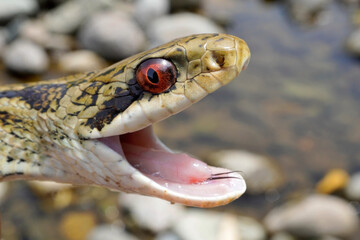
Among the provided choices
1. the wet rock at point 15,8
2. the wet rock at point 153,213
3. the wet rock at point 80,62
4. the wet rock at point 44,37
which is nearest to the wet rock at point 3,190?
the wet rock at point 153,213

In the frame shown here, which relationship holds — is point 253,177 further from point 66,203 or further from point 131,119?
point 131,119

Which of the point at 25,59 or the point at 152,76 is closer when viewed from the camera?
the point at 152,76

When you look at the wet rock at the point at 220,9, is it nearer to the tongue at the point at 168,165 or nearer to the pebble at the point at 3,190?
the pebble at the point at 3,190

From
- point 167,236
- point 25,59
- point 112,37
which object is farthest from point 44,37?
point 167,236

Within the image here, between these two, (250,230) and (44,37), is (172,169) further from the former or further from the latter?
(44,37)

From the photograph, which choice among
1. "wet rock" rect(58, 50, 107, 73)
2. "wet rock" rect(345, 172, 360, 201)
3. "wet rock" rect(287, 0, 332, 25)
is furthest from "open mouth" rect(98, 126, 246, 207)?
"wet rock" rect(287, 0, 332, 25)

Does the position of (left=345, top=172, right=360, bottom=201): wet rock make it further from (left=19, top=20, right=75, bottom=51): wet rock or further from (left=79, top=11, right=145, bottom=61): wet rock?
(left=19, top=20, right=75, bottom=51): wet rock
